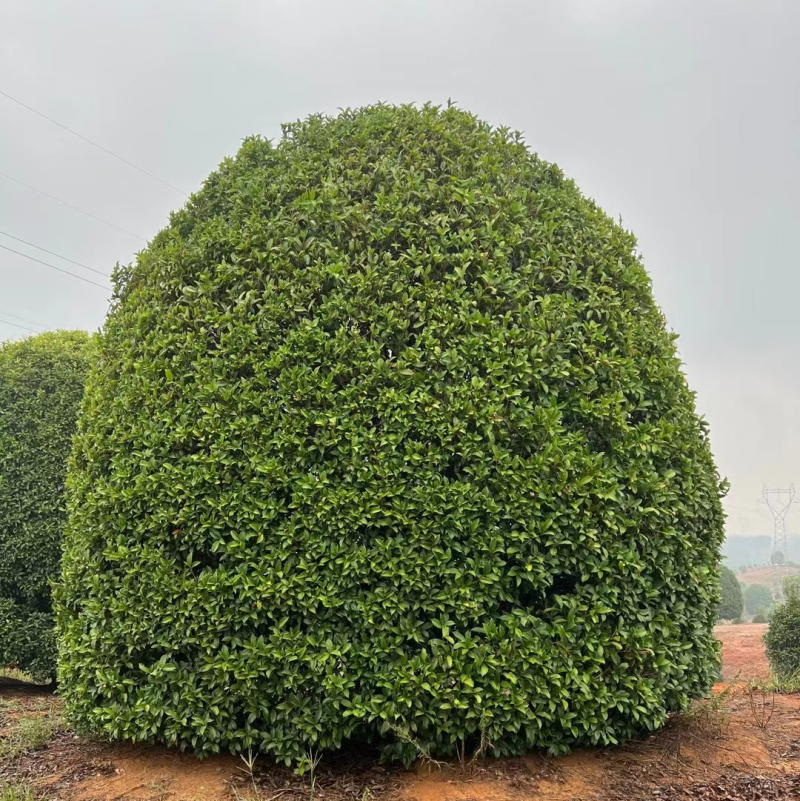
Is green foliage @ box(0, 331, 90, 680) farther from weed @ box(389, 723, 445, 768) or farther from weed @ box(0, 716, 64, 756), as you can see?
weed @ box(389, 723, 445, 768)

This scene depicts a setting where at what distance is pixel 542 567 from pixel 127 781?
2996 millimetres

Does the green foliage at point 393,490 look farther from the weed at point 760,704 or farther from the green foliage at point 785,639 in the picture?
the green foliage at point 785,639

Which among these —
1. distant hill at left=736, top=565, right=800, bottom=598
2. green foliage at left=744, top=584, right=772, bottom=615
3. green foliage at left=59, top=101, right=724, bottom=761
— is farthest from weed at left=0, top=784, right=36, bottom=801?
distant hill at left=736, top=565, right=800, bottom=598

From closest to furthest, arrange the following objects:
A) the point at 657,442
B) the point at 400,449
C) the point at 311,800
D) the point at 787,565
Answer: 1. the point at 311,800
2. the point at 400,449
3. the point at 657,442
4. the point at 787,565

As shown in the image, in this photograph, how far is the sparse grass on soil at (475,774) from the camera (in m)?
3.87

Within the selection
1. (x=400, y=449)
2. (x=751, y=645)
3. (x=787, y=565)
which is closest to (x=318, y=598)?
(x=400, y=449)

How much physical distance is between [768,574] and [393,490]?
359 feet

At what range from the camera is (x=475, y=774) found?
3.92 metres

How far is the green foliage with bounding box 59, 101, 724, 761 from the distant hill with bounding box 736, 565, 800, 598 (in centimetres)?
9032

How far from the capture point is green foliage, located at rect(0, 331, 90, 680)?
7359 mm

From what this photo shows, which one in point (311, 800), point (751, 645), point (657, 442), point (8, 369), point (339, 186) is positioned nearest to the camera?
point (311, 800)

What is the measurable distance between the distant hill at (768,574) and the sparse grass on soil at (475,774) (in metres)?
89.4

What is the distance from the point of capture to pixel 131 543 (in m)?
4.43

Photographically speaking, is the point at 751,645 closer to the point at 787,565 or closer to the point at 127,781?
the point at 127,781
